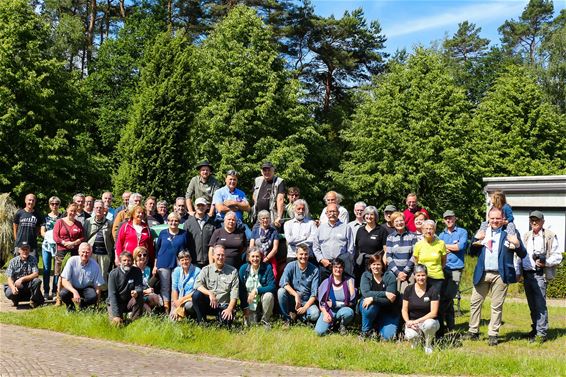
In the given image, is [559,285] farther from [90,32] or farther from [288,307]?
[90,32]

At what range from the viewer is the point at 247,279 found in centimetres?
945

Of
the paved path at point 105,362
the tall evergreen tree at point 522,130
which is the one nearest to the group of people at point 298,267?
the paved path at point 105,362

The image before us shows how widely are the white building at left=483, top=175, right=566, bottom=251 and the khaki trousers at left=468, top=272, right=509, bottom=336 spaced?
36.5 ft

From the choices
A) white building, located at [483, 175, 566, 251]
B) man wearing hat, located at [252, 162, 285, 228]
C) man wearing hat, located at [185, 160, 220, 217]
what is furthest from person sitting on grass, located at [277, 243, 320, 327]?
white building, located at [483, 175, 566, 251]

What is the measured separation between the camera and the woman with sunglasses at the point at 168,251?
9609mm

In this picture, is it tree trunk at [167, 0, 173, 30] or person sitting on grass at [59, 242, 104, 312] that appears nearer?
person sitting on grass at [59, 242, 104, 312]

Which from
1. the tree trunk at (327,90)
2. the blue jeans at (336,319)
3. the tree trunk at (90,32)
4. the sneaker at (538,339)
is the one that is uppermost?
the tree trunk at (90,32)

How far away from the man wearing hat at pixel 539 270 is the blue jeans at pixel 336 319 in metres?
2.64

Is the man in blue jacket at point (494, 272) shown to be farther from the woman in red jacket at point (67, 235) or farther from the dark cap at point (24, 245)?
the dark cap at point (24, 245)

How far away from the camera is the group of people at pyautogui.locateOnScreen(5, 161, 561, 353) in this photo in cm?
886

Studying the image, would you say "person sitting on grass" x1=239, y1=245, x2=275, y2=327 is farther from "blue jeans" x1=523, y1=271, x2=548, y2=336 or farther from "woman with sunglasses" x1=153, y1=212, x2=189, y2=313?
"blue jeans" x1=523, y1=271, x2=548, y2=336

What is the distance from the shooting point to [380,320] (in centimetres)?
898

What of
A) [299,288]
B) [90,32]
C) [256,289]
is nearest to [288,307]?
[299,288]

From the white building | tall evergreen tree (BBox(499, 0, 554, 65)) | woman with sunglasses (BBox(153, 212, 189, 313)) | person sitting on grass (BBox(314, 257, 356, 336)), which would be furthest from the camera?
tall evergreen tree (BBox(499, 0, 554, 65))
